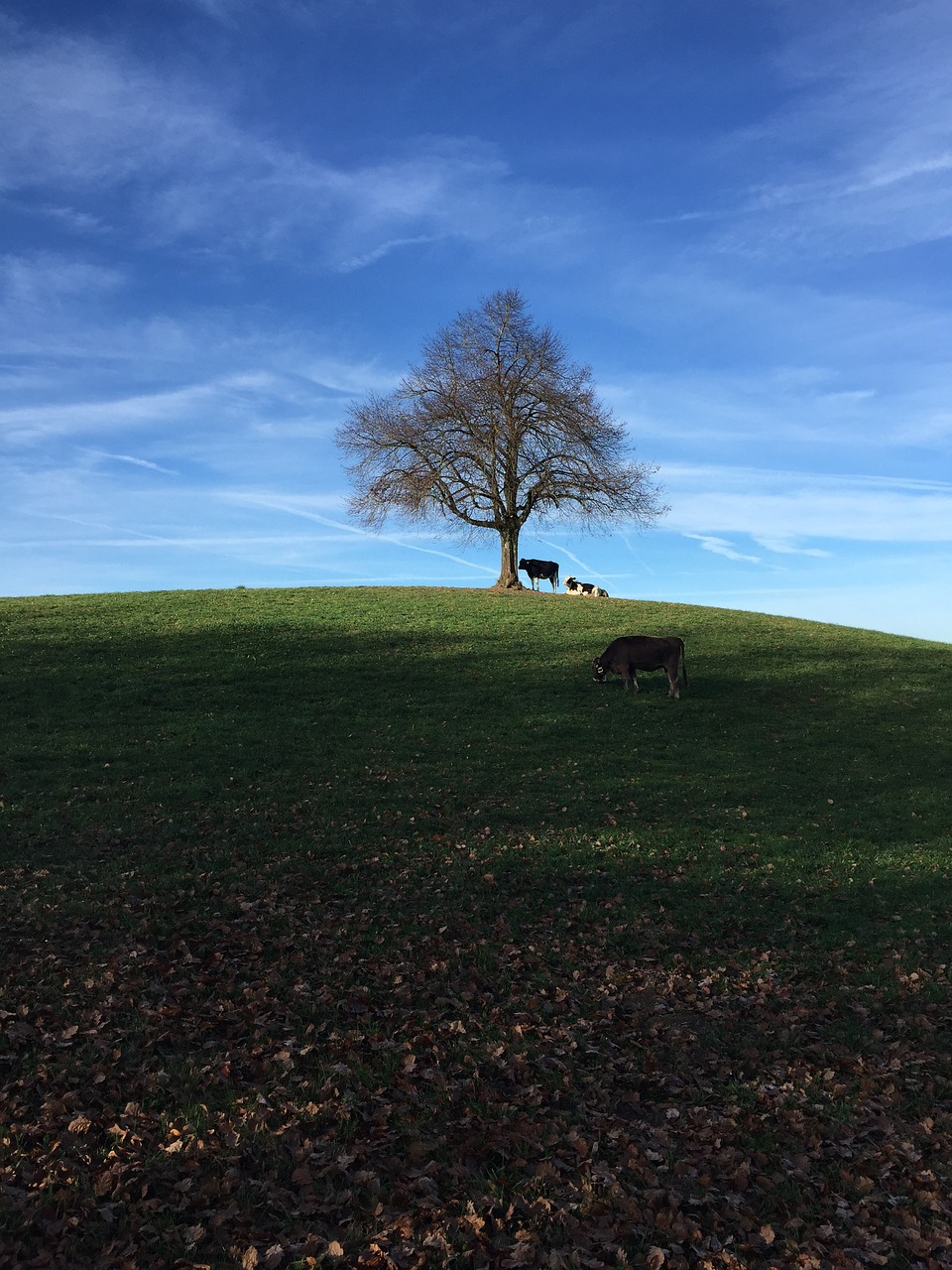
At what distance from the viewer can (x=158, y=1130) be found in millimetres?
8359

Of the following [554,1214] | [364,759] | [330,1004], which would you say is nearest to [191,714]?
[364,759]

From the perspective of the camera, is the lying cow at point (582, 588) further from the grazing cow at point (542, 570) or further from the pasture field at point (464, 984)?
the pasture field at point (464, 984)

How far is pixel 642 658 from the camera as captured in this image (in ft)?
101

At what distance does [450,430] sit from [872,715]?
3272cm

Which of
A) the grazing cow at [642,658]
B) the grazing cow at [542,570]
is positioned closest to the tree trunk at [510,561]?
the grazing cow at [542,570]

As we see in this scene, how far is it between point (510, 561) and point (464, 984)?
44.4 metres

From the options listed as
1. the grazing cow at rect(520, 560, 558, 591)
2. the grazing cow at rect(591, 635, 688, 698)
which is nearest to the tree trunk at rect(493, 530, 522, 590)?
the grazing cow at rect(520, 560, 558, 591)

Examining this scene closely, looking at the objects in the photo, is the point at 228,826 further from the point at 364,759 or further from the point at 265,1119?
the point at 265,1119

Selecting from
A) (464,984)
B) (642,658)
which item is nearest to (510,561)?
(642,658)

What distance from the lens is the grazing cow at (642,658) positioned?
99.9 ft

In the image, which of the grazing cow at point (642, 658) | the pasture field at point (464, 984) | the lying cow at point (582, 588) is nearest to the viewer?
the pasture field at point (464, 984)

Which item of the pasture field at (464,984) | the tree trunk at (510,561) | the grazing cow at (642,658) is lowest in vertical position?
the pasture field at (464,984)

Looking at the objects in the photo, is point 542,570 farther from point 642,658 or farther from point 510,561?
point 642,658

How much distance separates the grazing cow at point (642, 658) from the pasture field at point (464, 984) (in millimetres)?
2472
